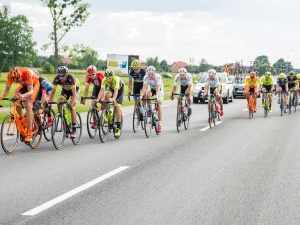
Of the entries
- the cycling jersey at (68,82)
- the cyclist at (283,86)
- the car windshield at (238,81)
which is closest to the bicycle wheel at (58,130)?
the cycling jersey at (68,82)

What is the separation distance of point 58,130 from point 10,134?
99 centimetres

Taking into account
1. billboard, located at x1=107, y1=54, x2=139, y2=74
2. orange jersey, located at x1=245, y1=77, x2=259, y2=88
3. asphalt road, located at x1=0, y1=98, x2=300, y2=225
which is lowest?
asphalt road, located at x1=0, y1=98, x2=300, y2=225

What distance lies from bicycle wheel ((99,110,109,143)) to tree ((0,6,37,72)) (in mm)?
95456

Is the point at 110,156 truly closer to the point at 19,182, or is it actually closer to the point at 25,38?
the point at 19,182

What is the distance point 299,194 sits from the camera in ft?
20.0

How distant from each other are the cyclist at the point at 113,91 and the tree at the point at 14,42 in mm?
94892

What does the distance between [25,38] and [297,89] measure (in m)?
91.8

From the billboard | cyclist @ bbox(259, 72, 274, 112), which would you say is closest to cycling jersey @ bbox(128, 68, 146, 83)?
cyclist @ bbox(259, 72, 274, 112)

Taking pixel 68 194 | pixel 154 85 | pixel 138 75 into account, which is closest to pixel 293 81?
pixel 138 75

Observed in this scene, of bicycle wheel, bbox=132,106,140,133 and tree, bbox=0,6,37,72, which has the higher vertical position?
tree, bbox=0,6,37,72

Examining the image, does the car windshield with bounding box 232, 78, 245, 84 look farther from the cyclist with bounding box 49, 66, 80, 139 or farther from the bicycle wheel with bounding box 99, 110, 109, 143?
the cyclist with bounding box 49, 66, 80, 139

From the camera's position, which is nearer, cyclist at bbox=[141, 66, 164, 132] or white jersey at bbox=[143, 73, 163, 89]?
cyclist at bbox=[141, 66, 164, 132]

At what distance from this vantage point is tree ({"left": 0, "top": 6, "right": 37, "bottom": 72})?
340 ft

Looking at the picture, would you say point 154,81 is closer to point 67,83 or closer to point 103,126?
point 103,126
